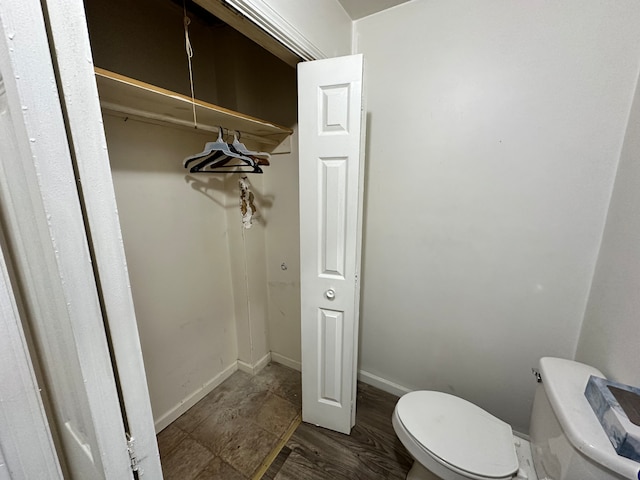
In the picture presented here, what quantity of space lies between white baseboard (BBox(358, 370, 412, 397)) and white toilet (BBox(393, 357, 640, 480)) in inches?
19.8

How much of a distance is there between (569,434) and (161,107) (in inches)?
70.9

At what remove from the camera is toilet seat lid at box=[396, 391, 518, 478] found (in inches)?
36.5

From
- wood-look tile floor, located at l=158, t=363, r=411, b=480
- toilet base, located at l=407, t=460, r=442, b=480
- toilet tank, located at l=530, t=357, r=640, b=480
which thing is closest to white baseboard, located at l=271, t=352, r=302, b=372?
wood-look tile floor, located at l=158, t=363, r=411, b=480

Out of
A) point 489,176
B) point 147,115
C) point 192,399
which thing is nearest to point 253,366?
point 192,399

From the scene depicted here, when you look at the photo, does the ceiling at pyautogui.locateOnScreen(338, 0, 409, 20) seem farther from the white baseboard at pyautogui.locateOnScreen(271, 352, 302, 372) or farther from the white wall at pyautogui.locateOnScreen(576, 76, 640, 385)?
the white baseboard at pyautogui.locateOnScreen(271, 352, 302, 372)

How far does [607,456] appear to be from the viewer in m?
0.65

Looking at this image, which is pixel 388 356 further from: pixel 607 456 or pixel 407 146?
pixel 407 146

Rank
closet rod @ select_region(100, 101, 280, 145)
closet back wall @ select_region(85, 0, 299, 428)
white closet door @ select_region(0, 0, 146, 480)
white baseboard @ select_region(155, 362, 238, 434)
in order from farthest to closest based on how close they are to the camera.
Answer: white baseboard @ select_region(155, 362, 238, 434)
closet back wall @ select_region(85, 0, 299, 428)
closet rod @ select_region(100, 101, 280, 145)
white closet door @ select_region(0, 0, 146, 480)

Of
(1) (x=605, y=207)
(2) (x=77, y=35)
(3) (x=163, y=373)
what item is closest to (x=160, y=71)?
(2) (x=77, y=35)

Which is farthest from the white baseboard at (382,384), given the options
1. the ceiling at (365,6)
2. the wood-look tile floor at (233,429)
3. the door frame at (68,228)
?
the ceiling at (365,6)

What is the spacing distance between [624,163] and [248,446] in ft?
7.17

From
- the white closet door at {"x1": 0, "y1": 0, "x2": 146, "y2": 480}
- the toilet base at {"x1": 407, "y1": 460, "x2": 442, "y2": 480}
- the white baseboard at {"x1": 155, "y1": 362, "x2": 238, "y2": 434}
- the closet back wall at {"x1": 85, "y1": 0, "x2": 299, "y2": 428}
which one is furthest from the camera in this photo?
the white baseboard at {"x1": 155, "y1": 362, "x2": 238, "y2": 434}

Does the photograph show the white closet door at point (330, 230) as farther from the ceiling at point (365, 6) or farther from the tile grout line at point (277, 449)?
the ceiling at point (365, 6)

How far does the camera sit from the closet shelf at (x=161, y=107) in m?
0.84
